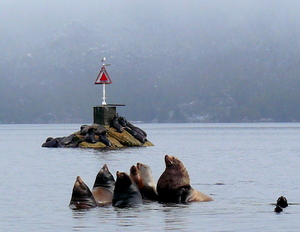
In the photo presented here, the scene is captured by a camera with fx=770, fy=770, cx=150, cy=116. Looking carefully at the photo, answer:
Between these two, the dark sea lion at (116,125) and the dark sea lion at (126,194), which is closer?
the dark sea lion at (126,194)

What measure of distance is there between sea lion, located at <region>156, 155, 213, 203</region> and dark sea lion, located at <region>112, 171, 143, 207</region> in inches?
42.2

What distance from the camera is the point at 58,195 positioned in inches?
1312

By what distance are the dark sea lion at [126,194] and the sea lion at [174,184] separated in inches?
42.2

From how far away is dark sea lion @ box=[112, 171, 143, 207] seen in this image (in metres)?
27.2

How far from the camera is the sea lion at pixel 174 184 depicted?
28.0 m

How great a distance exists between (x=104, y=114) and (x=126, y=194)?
4646cm

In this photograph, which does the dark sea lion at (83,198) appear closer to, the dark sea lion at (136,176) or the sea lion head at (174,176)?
the dark sea lion at (136,176)

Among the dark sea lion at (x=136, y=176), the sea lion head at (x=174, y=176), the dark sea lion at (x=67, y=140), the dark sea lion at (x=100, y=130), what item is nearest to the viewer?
the sea lion head at (x=174, y=176)

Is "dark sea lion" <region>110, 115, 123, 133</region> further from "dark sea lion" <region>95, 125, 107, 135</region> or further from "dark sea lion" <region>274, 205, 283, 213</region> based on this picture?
"dark sea lion" <region>274, 205, 283, 213</region>

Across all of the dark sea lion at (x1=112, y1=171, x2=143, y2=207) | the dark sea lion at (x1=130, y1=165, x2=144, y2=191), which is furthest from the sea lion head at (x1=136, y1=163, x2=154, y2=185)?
the dark sea lion at (x1=112, y1=171, x2=143, y2=207)

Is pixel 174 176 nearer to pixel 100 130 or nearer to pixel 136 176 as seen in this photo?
pixel 136 176

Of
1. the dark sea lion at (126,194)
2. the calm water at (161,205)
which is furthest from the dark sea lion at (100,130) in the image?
the dark sea lion at (126,194)

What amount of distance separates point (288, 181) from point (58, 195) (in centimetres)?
1321

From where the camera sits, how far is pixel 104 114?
73.8m
